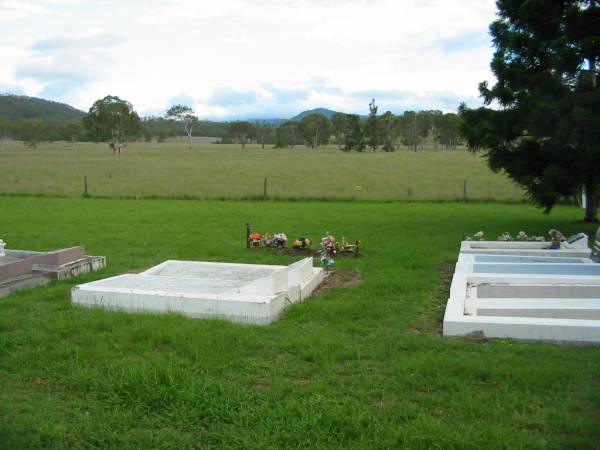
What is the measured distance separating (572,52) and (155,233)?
9.17m

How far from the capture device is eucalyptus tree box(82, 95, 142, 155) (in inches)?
2982

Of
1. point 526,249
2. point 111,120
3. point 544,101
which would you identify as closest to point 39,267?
point 526,249

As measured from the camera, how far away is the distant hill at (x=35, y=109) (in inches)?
4648

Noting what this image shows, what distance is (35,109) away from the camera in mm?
127562

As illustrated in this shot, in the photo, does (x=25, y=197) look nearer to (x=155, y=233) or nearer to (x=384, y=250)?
(x=155, y=233)

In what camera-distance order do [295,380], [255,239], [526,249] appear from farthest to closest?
[255,239] < [526,249] < [295,380]

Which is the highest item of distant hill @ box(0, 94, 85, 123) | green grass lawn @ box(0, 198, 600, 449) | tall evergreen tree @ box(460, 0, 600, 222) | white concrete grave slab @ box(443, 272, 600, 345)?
distant hill @ box(0, 94, 85, 123)

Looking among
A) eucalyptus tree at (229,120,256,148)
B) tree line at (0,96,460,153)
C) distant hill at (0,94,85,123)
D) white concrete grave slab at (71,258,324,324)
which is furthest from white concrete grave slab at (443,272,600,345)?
distant hill at (0,94,85,123)

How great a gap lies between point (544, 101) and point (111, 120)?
72.6 metres

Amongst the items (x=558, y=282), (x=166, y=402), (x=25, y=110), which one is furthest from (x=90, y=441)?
(x=25, y=110)

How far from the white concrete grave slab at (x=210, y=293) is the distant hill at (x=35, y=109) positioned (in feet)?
373

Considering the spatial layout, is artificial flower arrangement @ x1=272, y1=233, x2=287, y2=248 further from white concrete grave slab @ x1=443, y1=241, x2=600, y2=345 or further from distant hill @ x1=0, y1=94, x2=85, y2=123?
distant hill @ x1=0, y1=94, x2=85, y2=123

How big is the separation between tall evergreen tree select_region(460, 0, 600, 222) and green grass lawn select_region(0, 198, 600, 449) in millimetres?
4851

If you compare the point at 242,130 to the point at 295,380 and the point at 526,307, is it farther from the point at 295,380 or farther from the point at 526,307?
the point at 295,380
